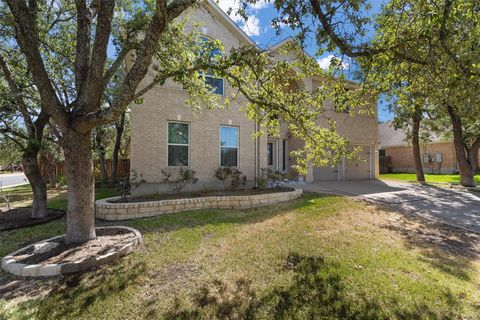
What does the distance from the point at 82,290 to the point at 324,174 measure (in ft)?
46.6

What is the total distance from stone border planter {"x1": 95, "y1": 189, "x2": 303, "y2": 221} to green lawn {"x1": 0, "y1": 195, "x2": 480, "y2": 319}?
1.15m

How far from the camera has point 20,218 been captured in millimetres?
7441

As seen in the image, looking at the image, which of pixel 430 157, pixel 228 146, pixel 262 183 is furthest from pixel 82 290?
pixel 430 157

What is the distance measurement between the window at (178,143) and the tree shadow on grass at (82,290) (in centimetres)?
619

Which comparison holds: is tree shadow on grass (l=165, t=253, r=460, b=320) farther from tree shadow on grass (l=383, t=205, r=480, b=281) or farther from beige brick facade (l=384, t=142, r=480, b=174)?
beige brick facade (l=384, t=142, r=480, b=174)

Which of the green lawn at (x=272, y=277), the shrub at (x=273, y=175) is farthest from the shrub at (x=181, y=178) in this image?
the shrub at (x=273, y=175)

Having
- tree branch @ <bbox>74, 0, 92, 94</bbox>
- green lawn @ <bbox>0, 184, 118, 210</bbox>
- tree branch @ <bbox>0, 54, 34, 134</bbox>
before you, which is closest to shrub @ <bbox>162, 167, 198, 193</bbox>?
green lawn @ <bbox>0, 184, 118, 210</bbox>

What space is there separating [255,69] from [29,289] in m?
5.56

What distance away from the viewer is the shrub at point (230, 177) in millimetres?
10766

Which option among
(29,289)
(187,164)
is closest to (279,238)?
(29,289)

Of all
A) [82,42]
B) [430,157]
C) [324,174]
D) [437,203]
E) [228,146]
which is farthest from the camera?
[430,157]

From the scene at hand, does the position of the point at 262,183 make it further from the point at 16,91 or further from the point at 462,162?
the point at 462,162

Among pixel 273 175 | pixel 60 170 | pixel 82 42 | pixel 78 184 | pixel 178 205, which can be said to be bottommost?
pixel 178 205

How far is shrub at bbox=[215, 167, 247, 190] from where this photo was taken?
10766 millimetres
